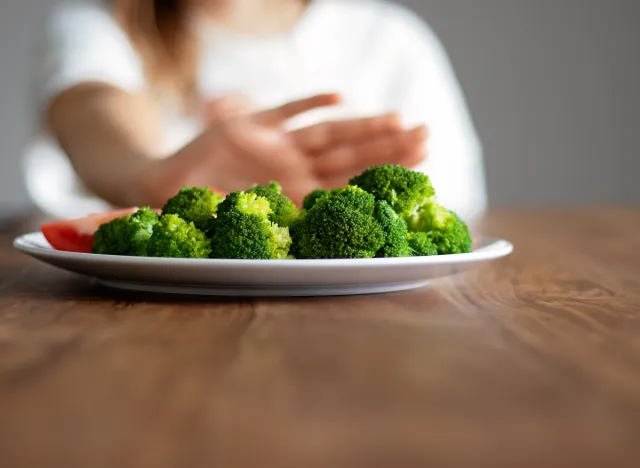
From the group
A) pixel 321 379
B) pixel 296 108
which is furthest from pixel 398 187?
pixel 296 108

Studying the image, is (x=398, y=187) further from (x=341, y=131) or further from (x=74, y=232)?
(x=341, y=131)

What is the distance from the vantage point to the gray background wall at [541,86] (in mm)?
4676

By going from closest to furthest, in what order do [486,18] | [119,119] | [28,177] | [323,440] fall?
[323,440] → [119,119] → [28,177] → [486,18]

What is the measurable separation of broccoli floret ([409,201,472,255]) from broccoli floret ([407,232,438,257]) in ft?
0.05

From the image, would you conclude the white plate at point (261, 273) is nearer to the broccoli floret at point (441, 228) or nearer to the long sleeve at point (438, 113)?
the broccoli floret at point (441, 228)

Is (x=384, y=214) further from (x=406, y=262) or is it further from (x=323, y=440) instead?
(x=323, y=440)

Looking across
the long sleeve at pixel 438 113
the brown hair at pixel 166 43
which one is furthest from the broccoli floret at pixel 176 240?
the long sleeve at pixel 438 113

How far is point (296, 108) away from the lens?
55.9 inches

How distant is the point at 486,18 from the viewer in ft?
15.4

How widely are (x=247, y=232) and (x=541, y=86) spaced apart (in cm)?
423

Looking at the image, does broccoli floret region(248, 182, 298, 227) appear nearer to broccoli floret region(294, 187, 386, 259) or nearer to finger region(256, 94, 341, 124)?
broccoli floret region(294, 187, 386, 259)

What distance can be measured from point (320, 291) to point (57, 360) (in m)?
0.33

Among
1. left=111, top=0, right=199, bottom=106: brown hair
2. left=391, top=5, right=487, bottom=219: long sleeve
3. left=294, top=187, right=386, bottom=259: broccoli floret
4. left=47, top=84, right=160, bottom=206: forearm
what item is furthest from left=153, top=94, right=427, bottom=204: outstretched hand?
left=391, top=5, right=487, bottom=219: long sleeve

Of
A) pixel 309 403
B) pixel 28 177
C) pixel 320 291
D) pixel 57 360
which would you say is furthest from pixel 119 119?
pixel 309 403
